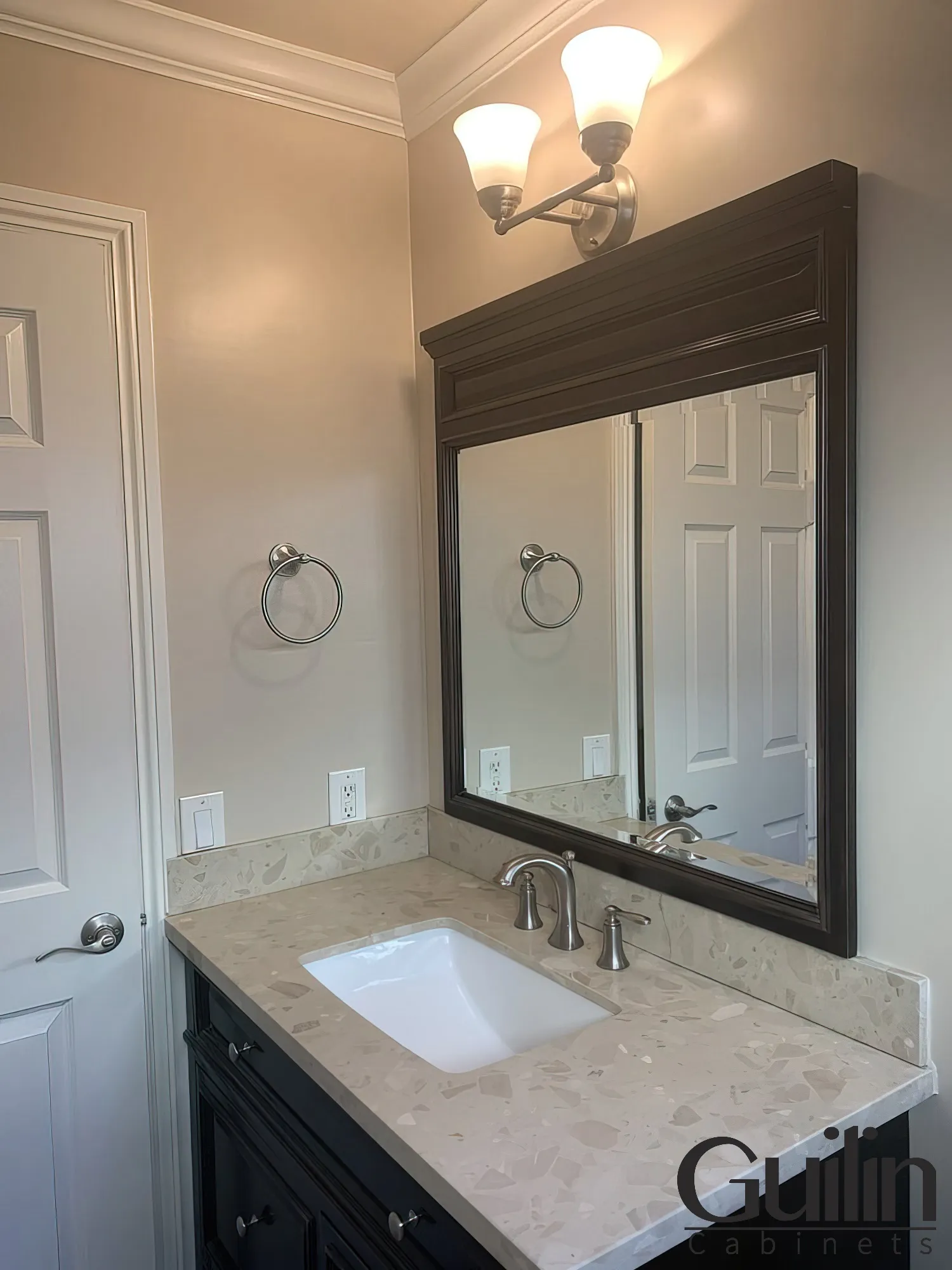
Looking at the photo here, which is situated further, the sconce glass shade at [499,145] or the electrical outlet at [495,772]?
the electrical outlet at [495,772]

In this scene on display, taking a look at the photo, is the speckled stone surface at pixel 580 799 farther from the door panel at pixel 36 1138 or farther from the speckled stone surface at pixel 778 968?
the door panel at pixel 36 1138

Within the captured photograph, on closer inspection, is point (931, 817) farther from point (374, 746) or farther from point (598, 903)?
point (374, 746)

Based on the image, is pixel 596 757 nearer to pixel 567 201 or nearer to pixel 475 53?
pixel 567 201

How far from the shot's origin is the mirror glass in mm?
1304

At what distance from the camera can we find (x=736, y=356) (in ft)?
4.39

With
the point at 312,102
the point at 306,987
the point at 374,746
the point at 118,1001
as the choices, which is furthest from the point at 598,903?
the point at 312,102

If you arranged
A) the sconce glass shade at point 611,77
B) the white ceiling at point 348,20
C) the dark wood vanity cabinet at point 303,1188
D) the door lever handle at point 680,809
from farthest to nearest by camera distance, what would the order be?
the white ceiling at point 348,20
the door lever handle at point 680,809
the sconce glass shade at point 611,77
the dark wood vanity cabinet at point 303,1188

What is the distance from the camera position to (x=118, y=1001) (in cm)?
177

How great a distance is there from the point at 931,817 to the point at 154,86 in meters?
1.77

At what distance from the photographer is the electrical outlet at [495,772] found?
75.4 inches

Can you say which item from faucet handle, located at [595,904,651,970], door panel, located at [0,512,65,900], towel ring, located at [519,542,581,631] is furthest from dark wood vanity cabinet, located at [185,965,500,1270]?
towel ring, located at [519,542,581,631]

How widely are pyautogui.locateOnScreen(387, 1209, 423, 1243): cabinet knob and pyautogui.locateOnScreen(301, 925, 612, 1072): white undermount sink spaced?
34 cm

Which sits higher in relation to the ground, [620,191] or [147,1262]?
[620,191]

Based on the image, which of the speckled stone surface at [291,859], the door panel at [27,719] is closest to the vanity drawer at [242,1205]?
the speckled stone surface at [291,859]
